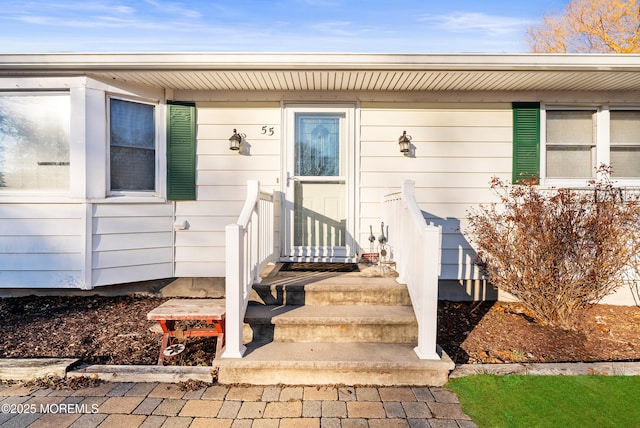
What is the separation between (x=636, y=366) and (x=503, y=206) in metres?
2.04

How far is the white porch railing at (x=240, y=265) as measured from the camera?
2.49 metres

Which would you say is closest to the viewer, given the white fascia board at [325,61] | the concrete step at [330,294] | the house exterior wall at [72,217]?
the concrete step at [330,294]

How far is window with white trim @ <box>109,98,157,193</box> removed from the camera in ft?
13.1

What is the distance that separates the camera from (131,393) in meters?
2.31

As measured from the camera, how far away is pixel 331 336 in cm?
275

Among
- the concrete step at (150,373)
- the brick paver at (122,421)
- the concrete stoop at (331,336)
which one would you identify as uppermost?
the concrete stoop at (331,336)

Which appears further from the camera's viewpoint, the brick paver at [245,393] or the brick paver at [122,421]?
the brick paver at [245,393]

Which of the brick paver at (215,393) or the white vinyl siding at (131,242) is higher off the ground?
the white vinyl siding at (131,242)

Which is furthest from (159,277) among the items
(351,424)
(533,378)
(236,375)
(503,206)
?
(503,206)

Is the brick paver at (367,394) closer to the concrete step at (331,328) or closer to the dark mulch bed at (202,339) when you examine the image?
the concrete step at (331,328)

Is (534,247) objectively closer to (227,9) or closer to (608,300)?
(608,300)

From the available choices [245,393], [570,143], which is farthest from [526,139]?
[245,393]

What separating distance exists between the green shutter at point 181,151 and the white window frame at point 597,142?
4.21 m

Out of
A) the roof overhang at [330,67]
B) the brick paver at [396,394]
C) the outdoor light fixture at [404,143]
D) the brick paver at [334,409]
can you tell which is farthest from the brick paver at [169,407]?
the outdoor light fixture at [404,143]
